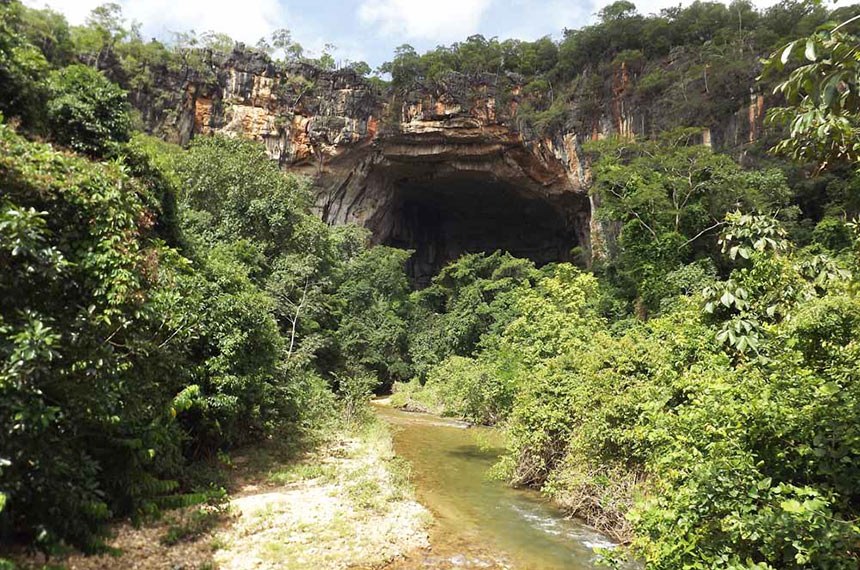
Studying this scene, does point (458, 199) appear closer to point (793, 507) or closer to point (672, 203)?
point (672, 203)

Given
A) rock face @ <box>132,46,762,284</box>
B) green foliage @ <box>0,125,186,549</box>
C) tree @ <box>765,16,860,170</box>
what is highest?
rock face @ <box>132,46,762,284</box>

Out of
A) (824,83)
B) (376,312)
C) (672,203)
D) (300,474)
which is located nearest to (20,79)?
(300,474)

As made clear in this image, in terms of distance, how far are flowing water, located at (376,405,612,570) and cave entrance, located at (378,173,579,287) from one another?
2535 centimetres

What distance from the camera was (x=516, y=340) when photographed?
16.1 meters

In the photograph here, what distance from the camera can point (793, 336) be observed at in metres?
4.68

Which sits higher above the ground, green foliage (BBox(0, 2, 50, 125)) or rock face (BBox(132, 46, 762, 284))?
rock face (BBox(132, 46, 762, 284))

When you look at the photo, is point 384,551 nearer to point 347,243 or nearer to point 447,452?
point 447,452

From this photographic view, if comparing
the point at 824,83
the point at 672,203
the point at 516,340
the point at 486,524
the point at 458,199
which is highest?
the point at 458,199

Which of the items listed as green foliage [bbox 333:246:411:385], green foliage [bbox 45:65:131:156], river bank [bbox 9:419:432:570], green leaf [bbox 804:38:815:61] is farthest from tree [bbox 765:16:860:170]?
green foliage [bbox 333:246:411:385]

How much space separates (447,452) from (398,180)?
2542 centimetres

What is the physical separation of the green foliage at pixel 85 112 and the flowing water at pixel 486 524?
8881mm

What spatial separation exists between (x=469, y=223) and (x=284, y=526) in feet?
122

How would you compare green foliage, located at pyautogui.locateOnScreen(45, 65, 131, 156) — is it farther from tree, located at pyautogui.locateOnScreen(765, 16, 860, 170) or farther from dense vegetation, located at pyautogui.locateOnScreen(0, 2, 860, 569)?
tree, located at pyautogui.locateOnScreen(765, 16, 860, 170)

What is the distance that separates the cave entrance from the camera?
3709 cm
